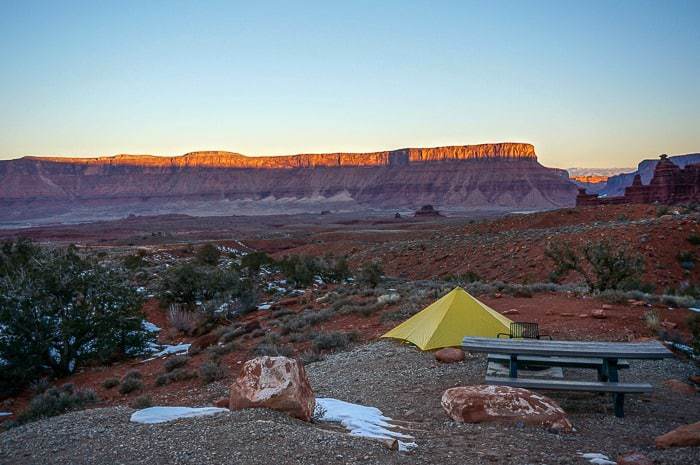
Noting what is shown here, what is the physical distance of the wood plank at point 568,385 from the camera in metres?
7.00

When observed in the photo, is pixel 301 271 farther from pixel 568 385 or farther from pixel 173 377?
pixel 568 385

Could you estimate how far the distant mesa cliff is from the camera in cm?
14662

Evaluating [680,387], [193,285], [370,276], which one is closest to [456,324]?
[680,387]

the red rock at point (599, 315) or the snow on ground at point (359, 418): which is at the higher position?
the red rock at point (599, 315)

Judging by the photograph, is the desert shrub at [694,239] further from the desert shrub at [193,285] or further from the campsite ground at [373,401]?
the desert shrub at [193,285]

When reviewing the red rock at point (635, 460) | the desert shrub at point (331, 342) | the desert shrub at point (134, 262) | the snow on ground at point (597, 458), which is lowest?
the desert shrub at point (134, 262)

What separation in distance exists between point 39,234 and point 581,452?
7999 cm

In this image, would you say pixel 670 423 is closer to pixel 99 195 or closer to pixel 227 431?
pixel 227 431

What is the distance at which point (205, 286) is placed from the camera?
20703mm

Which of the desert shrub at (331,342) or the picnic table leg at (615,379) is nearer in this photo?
the picnic table leg at (615,379)

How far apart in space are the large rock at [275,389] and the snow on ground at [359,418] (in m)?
0.36

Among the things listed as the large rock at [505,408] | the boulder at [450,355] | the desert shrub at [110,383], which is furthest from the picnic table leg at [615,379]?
the desert shrub at [110,383]

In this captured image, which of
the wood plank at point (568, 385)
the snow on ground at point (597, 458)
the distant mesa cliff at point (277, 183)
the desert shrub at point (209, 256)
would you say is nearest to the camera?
the snow on ground at point (597, 458)

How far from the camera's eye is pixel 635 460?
5324mm
